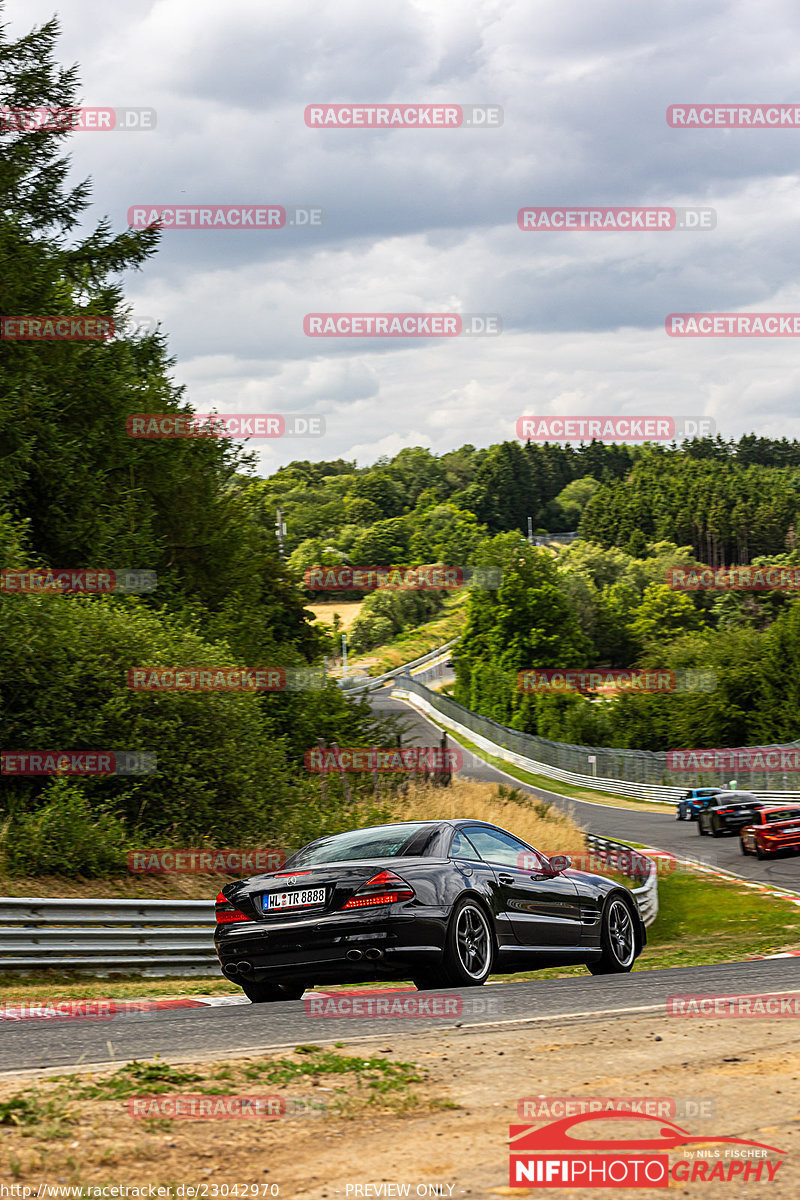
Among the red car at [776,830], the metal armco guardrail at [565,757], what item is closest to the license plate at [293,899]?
the red car at [776,830]

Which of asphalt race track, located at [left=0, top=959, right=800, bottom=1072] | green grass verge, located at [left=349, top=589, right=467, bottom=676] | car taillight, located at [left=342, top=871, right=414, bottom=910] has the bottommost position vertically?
asphalt race track, located at [left=0, top=959, right=800, bottom=1072]

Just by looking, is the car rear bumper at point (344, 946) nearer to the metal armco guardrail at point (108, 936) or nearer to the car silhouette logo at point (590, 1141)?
the metal armco guardrail at point (108, 936)

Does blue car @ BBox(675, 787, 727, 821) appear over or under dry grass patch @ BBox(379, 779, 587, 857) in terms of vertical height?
under

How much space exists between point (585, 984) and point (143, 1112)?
5568 mm

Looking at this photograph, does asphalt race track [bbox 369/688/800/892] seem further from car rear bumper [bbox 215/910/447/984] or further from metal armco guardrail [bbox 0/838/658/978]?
car rear bumper [bbox 215/910/447/984]

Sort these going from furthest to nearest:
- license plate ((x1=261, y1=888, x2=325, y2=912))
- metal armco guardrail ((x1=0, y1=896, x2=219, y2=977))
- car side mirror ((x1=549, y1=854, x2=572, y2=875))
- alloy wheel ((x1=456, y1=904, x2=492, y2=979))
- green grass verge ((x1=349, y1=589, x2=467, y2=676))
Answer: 1. green grass verge ((x1=349, y1=589, x2=467, y2=676))
2. metal armco guardrail ((x1=0, y1=896, x2=219, y2=977))
3. car side mirror ((x1=549, y1=854, x2=572, y2=875))
4. alloy wheel ((x1=456, y1=904, x2=492, y2=979))
5. license plate ((x1=261, y1=888, x2=325, y2=912))

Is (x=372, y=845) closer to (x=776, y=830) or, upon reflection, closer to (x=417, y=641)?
(x=776, y=830)

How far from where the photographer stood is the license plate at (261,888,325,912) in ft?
28.8

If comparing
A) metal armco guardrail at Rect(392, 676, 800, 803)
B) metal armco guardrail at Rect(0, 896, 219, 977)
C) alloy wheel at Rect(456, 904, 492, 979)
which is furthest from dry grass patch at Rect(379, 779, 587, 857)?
metal armco guardrail at Rect(392, 676, 800, 803)

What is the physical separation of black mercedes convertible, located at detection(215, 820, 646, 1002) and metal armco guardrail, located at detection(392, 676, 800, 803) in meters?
38.9

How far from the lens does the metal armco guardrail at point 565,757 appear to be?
2205 inches

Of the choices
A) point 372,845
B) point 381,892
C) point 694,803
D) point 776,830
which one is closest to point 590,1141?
point 381,892

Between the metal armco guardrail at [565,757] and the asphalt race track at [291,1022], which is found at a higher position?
the asphalt race track at [291,1022]

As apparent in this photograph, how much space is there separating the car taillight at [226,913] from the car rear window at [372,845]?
60cm
